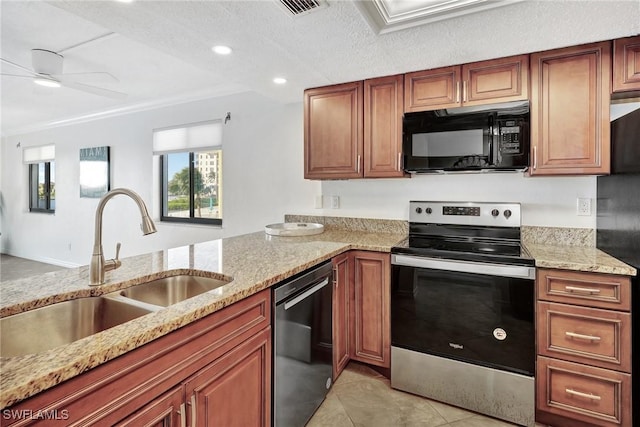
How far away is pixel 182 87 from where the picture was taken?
362cm

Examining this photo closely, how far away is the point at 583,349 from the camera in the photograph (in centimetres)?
168

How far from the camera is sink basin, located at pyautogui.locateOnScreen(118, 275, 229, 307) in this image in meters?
1.41

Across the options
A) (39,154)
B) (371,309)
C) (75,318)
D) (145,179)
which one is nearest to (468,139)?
(371,309)

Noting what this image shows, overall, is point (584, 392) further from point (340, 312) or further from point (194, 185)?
point (194, 185)

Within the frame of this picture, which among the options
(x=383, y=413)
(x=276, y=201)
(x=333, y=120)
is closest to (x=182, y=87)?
(x=276, y=201)

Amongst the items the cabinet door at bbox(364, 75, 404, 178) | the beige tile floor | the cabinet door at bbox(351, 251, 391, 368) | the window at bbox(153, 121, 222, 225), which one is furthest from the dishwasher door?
the window at bbox(153, 121, 222, 225)

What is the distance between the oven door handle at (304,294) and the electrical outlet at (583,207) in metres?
1.78

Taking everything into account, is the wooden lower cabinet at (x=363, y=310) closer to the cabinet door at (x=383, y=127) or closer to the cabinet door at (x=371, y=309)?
the cabinet door at (x=371, y=309)

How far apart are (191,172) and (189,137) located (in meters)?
0.44

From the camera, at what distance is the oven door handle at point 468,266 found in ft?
5.75

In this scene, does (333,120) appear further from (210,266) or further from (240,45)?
(210,266)

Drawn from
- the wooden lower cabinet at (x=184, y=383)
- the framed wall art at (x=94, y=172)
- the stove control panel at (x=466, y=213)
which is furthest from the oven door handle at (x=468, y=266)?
the framed wall art at (x=94, y=172)

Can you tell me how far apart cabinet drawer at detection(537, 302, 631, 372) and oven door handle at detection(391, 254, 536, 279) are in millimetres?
203

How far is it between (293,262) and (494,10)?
1.56 metres
